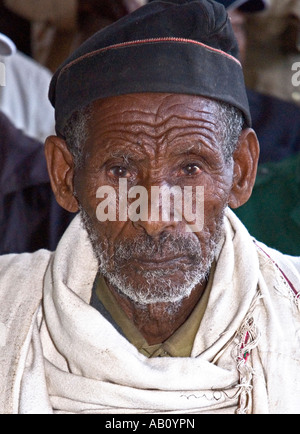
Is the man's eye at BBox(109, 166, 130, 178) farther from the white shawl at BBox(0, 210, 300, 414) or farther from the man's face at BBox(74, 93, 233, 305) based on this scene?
the white shawl at BBox(0, 210, 300, 414)

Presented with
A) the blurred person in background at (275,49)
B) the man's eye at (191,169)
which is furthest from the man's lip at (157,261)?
the blurred person in background at (275,49)

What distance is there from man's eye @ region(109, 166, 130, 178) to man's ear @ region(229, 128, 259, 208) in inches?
13.3

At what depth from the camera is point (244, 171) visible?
2160 millimetres

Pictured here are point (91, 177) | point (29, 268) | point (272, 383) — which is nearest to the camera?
point (272, 383)

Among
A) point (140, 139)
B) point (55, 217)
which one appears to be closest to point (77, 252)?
point (140, 139)

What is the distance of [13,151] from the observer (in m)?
3.16

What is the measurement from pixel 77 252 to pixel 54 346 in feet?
0.90

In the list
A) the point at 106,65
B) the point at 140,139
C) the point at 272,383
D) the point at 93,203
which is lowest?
the point at 272,383

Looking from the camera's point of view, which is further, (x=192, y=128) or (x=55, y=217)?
(x=55, y=217)

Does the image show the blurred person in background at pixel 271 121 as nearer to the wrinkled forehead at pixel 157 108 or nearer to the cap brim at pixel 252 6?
the cap brim at pixel 252 6

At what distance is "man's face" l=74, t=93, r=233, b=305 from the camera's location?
193 centimetres

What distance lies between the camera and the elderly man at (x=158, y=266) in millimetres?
1886

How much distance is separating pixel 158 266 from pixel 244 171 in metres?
0.43

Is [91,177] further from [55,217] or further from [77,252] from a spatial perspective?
[55,217]
